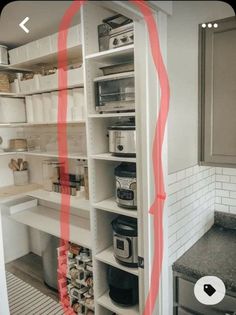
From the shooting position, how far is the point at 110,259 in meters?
1.57

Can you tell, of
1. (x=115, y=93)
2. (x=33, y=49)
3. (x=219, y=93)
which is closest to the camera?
(x=219, y=93)

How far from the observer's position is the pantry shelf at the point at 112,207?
4.61 ft

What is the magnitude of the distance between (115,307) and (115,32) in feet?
5.23

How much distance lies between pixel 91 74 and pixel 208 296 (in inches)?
52.4

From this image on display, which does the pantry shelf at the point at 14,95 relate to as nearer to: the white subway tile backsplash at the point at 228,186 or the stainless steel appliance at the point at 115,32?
the stainless steel appliance at the point at 115,32

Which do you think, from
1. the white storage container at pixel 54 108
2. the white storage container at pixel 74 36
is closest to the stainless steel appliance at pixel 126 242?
the white storage container at pixel 54 108

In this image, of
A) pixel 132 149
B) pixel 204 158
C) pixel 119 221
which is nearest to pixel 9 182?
pixel 119 221

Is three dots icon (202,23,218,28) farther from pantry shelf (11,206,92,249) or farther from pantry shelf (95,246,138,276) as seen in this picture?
pantry shelf (11,206,92,249)

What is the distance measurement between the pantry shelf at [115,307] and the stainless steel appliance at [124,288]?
0.03 metres

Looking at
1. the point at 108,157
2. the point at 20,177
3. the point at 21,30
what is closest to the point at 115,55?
the point at 108,157

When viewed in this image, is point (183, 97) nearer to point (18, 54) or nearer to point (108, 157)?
point (108, 157)

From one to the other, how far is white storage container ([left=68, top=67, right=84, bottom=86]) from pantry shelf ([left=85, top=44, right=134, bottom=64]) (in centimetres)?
33

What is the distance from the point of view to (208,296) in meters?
1.25

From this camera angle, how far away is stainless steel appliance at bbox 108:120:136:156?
1374 mm
